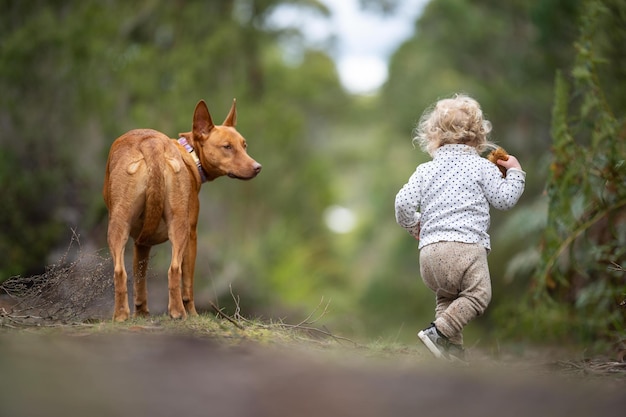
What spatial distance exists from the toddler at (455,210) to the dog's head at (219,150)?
100 centimetres

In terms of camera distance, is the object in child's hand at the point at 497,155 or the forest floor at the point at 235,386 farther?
the object in child's hand at the point at 497,155

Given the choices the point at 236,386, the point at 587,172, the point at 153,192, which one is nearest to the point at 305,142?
the point at 587,172

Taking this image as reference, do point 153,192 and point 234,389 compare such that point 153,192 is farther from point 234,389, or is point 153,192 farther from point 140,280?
point 234,389

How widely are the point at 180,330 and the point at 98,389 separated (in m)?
1.20

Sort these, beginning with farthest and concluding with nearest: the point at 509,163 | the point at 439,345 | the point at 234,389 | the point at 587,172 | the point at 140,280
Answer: the point at 587,172 < the point at 140,280 < the point at 509,163 < the point at 439,345 < the point at 234,389

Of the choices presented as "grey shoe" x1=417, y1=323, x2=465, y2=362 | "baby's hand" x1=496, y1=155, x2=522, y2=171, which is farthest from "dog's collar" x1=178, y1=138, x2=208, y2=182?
"baby's hand" x1=496, y1=155, x2=522, y2=171

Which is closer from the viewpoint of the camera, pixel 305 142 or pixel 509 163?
pixel 509 163

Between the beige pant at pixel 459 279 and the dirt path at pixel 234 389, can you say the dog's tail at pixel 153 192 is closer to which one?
the dirt path at pixel 234 389

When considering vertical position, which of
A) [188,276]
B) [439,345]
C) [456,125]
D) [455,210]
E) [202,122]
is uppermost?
[456,125]

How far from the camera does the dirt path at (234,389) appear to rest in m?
2.48

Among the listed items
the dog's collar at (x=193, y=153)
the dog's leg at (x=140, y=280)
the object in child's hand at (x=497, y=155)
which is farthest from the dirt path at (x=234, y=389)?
the dog's collar at (x=193, y=153)

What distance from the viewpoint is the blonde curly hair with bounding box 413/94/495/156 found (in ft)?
14.8

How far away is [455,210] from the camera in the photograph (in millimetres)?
4316

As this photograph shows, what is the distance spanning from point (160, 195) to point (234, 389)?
1870mm
